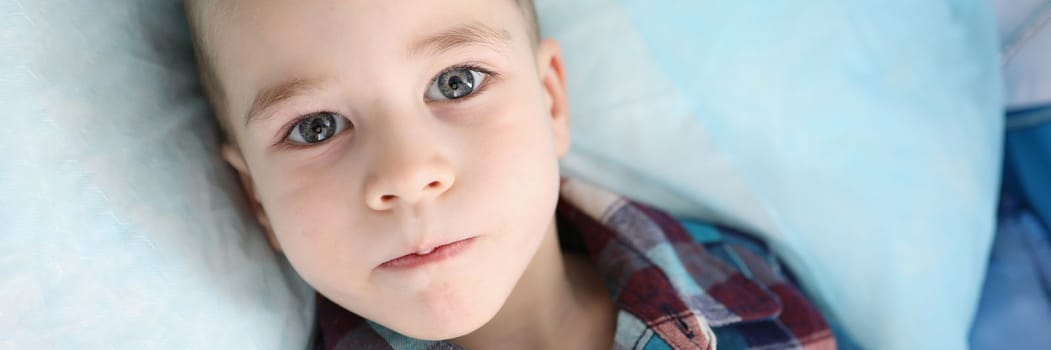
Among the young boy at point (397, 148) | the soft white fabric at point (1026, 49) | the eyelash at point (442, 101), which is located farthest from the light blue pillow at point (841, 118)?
the eyelash at point (442, 101)

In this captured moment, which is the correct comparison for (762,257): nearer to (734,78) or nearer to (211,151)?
(734,78)

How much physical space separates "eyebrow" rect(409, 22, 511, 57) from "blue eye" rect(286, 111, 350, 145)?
4.5 inches

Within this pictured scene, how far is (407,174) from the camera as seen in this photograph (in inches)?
27.6

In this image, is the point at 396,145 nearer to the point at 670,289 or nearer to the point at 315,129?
the point at 315,129

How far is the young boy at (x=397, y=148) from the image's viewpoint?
0.73 m

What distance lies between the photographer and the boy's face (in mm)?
726

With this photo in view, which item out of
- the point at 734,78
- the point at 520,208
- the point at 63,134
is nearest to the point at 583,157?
the point at 734,78

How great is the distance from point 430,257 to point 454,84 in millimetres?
163

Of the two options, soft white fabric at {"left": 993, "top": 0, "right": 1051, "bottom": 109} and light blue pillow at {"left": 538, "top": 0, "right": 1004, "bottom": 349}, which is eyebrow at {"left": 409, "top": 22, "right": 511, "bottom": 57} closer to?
light blue pillow at {"left": 538, "top": 0, "right": 1004, "bottom": 349}

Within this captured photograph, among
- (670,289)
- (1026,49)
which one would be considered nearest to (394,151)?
(670,289)

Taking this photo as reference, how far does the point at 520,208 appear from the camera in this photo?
78 cm

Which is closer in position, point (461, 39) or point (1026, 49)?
point (461, 39)

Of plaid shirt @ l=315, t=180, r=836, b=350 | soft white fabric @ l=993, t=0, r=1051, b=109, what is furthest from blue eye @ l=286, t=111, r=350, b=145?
soft white fabric @ l=993, t=0, r=1051, b=109

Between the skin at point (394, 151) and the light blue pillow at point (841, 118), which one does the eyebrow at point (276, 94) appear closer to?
the skin at point (394, 151)
